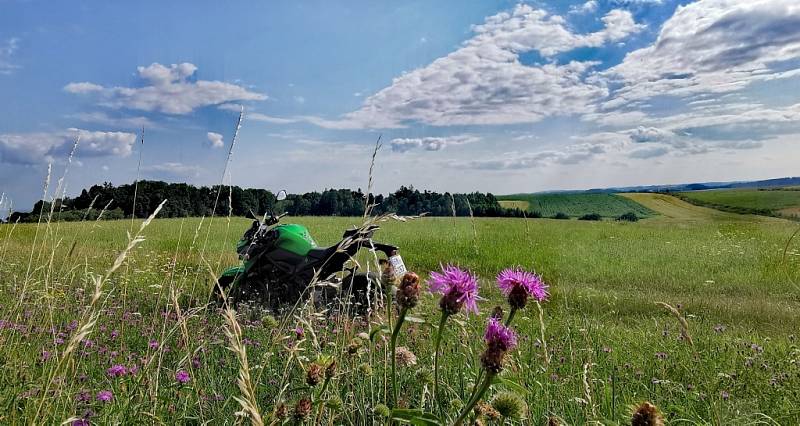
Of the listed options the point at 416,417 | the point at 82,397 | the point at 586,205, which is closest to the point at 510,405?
the point at 416,417

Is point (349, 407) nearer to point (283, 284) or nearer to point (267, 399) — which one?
point (267, 399)

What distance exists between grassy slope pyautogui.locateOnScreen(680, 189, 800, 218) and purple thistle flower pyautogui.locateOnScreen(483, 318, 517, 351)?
83.7 feet

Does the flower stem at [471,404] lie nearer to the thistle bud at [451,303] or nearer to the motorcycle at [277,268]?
the thistle bud at [451,303]

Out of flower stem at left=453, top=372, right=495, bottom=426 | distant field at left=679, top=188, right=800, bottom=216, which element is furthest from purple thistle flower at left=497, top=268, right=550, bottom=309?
distant field at left=679, top=188, right=800, bottom=216

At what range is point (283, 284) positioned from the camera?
602cm

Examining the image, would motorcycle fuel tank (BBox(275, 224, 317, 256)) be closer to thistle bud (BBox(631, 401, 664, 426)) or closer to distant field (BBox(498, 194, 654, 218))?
thistle bud (BBox(631, 401, 664, 426))

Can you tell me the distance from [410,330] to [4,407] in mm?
2784

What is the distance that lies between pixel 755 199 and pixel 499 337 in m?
29.9

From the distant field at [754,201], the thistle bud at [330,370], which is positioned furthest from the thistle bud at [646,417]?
the distant field at [754,201]

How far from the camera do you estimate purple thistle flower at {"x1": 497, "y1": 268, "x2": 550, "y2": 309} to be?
57.7 inches

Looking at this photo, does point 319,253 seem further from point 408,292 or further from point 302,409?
point 408,292

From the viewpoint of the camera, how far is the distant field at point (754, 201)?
2276cm

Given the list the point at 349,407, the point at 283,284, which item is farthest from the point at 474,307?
the point at 283,284

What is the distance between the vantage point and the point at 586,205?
32.5 metres
